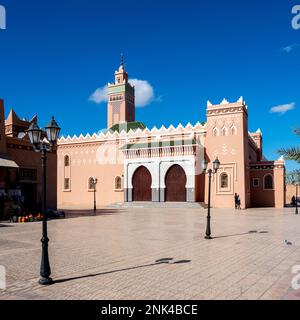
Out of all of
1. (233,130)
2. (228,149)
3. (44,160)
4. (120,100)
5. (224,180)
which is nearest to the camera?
(44,160)

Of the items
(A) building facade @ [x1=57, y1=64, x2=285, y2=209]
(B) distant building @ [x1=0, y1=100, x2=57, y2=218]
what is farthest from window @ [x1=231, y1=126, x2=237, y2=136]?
(B) distant building @ [x1=0, y1=100, x2=57, y2=218]

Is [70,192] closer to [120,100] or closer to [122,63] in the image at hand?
[120,100]

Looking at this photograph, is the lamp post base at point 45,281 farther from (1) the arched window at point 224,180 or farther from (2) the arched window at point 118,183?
(2) the arched window at point 118,183

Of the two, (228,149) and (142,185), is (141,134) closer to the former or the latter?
(142,185)

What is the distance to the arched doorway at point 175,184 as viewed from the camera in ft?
97.1

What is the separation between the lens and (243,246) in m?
9.88

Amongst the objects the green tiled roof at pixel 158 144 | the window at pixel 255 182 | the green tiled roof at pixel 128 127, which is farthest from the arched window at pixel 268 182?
the green tiled roof at pixel 128 127

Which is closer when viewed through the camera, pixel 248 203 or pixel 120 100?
pixel 248 203

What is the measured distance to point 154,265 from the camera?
296 inches

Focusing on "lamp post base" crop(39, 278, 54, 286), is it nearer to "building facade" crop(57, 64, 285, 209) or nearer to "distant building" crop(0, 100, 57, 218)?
"distant building" crop(0, 100, 57, 218)

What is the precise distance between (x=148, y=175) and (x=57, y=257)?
75.3 ft

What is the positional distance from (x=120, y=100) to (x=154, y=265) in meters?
45.4

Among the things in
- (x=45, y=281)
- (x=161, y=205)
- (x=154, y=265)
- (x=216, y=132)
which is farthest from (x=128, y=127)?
(x=45, y=281)

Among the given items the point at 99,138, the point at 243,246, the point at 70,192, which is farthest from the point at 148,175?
the point at 243,246
